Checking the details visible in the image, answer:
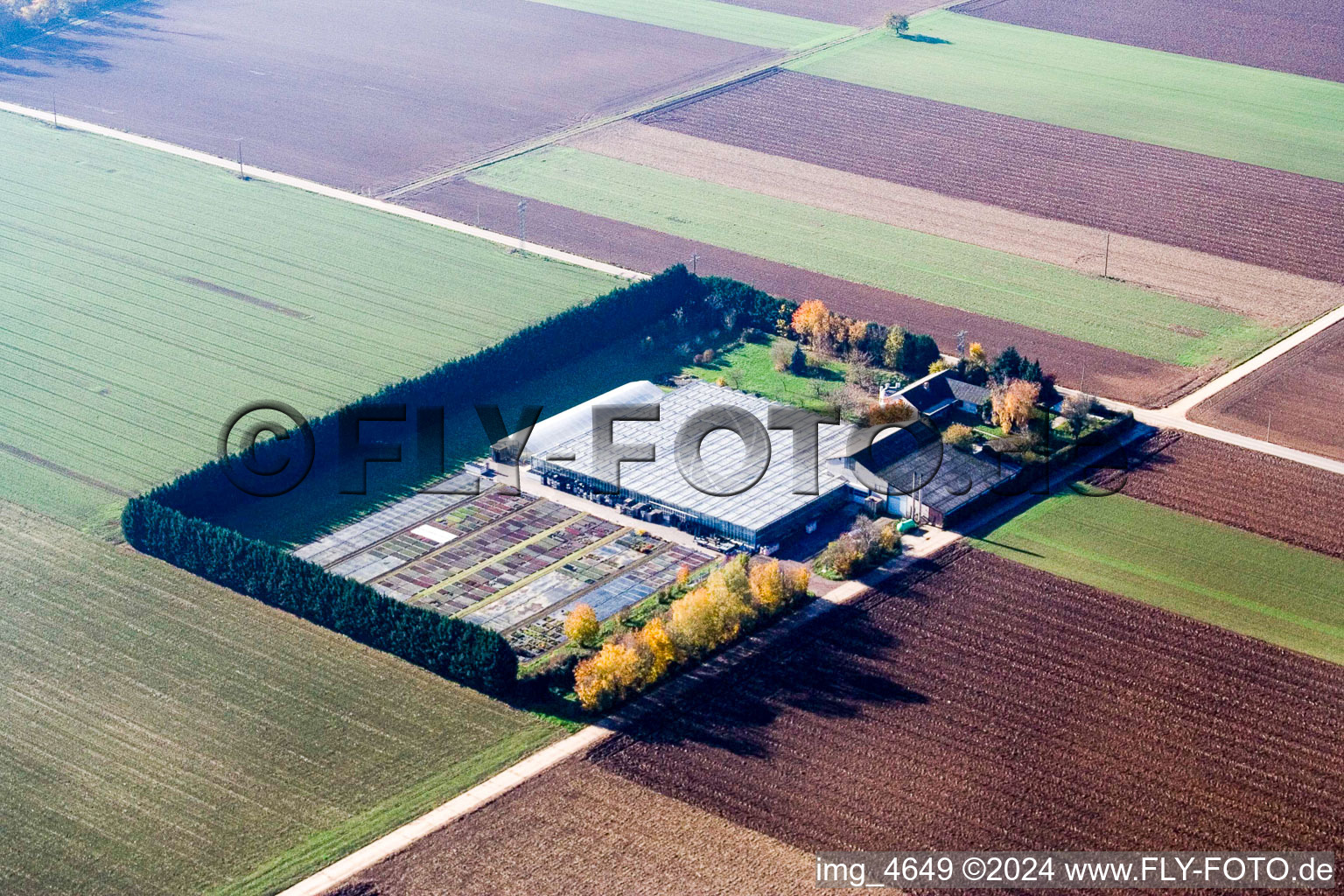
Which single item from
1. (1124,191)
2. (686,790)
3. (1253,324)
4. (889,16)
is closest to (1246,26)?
(889,16)

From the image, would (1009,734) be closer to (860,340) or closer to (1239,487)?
(1239,487)

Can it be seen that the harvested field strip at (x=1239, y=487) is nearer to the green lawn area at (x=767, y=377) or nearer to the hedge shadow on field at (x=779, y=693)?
the green lawn area at (x=767, y=377)

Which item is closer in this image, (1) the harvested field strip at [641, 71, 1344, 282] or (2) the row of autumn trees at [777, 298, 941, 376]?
(2) the row of autumn trees at [777, 298, 941, 376]

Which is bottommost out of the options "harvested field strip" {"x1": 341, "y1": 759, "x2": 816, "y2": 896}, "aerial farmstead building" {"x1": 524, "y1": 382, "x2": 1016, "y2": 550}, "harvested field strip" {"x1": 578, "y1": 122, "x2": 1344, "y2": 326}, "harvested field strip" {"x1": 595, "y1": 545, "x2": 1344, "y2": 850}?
"harvested field strip" {"x1": 341, "y1": 759, "x2": 816, "y2": 896}

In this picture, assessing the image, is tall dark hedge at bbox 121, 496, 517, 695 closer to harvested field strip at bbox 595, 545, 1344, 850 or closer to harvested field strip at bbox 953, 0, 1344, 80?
harvested field strip at bbox 595, 545, 1344, 850

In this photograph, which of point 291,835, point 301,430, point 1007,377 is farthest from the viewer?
point 1007,377

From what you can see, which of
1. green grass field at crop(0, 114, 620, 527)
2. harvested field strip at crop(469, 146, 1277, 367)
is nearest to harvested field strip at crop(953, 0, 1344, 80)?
harvested field strip at crop(469, 146, 1277, 367)

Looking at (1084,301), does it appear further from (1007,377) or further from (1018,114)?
(1018,114)
